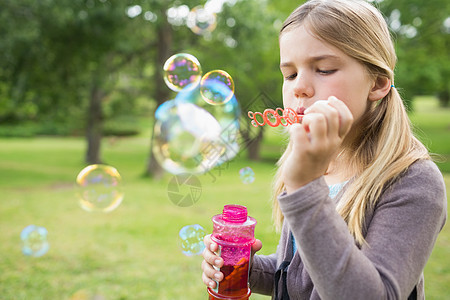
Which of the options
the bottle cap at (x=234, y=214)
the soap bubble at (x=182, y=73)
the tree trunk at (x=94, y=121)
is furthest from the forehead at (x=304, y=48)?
the tree trunk at (x=94, y=121)

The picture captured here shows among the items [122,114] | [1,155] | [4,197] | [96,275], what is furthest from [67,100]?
[1,155]

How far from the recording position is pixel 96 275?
171 inches

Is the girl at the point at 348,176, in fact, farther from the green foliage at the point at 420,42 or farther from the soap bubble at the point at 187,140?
the green foliage at the point at 420,42

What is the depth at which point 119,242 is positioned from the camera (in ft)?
18.4

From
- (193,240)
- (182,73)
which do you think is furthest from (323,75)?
(182,73)

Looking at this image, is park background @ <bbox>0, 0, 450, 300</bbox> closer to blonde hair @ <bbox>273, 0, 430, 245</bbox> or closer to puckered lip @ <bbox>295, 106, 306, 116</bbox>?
blonde hair @ <bbox>273, 0, 430, 245</bbox>

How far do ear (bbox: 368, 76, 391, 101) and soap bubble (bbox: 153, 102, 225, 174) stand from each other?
1.04 m

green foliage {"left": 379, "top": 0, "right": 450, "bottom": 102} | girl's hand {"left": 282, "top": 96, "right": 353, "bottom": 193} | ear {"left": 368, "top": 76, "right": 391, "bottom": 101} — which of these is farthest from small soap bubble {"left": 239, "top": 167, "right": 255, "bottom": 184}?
green foliage {"left": 379, "top": 0, "right": 450, "bottom": 102}

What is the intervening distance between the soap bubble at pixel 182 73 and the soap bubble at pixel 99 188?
1341mm

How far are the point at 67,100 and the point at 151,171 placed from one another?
3.40 meters

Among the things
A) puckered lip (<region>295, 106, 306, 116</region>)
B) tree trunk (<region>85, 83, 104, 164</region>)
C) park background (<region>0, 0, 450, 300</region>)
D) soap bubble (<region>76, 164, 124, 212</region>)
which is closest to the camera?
puckered lip (<region>295, 106, 306, 116</region>)

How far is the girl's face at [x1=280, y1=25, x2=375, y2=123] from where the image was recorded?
101 cm

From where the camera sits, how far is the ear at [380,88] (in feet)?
3.68

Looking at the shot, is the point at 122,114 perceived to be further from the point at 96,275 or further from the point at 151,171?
the point at 96,275
